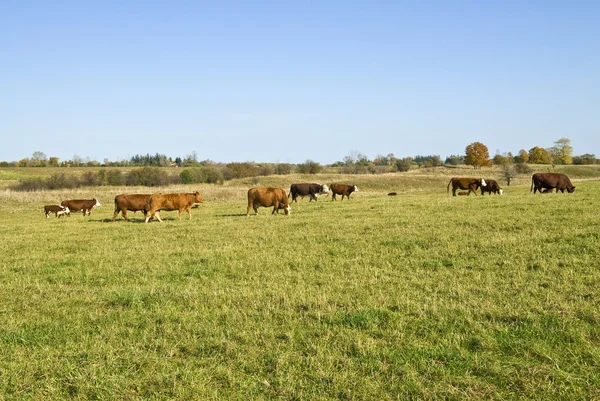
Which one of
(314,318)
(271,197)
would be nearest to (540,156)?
(271,197)

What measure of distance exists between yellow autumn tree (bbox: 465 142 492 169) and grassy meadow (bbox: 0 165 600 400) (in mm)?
108531

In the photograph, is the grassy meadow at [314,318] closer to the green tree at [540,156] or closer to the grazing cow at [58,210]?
the grazing cow at [58,210]

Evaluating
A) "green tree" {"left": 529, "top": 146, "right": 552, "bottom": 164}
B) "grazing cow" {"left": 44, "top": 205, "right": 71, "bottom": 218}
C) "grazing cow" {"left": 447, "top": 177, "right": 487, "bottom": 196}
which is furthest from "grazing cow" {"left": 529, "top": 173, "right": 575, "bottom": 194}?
"green tree" {"left": 529, "top": 146, "right": 552, "bottom": 164}

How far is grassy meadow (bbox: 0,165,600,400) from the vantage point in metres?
5.06

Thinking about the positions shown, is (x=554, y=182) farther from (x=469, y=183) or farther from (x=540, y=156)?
(x=540, y=156)

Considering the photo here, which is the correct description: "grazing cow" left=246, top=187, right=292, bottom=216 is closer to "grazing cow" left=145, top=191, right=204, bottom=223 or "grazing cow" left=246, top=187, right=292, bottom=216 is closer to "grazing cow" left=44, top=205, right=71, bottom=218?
"grazing cow" left=145, top=191, right=204, bottom=223

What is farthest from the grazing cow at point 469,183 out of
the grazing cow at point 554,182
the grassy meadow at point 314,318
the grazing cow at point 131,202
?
the grazing cow at point 131,202

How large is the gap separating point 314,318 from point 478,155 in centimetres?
11924

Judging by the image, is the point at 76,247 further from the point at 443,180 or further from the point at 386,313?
the point at 443,180

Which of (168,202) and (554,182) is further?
(554,182)

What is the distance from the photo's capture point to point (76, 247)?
1490cm

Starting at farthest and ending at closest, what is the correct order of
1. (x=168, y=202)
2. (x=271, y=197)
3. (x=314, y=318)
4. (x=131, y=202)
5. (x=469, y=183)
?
(x=469, y=183) < (x=131, y=202) < (x=271, y=197) < (x=168, y=202) < (x=314, y=318)

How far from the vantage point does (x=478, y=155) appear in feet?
382

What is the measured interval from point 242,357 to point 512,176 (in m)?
77.9
